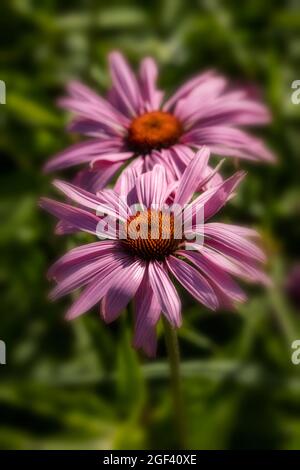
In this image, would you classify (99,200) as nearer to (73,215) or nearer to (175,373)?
(73,215)

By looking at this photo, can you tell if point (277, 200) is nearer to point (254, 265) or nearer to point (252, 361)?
point (252, 361)

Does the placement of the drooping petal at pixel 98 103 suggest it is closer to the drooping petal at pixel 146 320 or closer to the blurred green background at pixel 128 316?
the blurred green background at pixel 128 316

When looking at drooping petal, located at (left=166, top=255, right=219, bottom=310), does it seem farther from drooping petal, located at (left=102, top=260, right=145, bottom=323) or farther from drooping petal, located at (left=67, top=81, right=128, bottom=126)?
drooping petal, located at (left=67, top=81, right=128, bottom=126)

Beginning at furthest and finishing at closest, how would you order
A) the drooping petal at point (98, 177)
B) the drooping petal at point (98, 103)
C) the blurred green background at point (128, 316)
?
1. the blurred green background at point (128, 316)
2. the drooping petal at point (98, 103)
3. the drooping petal at point (98, 177)

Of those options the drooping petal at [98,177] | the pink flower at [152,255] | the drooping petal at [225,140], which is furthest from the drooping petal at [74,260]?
the drooping petal at [225,140]

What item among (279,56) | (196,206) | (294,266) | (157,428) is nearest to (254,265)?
(196,206)

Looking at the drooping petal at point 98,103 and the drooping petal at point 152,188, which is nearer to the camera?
the drooping petal at point 152,188
